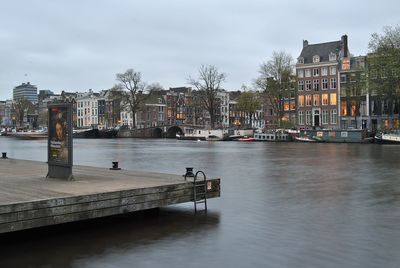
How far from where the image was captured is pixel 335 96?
102 m

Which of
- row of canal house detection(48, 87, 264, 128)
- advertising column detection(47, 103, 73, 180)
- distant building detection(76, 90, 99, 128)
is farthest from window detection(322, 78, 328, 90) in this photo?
advertising column detection(47, 103, 73, 180)

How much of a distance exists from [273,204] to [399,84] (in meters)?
63.8

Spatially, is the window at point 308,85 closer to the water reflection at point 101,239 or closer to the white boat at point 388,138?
the white boat at point 388,138

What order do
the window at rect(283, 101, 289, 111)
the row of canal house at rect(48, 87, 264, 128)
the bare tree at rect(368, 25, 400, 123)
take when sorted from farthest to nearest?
the row of canal house at rect(48, 87, 264, 128) < the window at rect(283, 101, 289, 111) < the bare tree at rect(368, 25, 400, 123)

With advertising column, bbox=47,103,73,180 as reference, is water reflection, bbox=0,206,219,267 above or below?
below

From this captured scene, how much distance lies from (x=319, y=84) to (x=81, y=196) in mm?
Result: 97544

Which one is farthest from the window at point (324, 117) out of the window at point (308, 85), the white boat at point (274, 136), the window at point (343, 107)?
the white boat at point (274, 136)

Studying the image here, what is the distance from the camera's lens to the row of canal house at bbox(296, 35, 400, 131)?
311ft

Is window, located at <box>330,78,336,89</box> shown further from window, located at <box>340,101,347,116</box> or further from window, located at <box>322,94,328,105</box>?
window, located at <box>340,101,347,116</box>

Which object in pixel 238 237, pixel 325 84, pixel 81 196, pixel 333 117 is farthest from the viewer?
pixel 325 84

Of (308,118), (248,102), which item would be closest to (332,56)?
(308,118)

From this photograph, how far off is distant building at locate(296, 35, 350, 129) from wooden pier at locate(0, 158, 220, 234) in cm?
8974

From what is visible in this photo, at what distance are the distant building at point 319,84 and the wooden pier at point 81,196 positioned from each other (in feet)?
294

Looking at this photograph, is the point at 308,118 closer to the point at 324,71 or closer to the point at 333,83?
the point at 333,83
